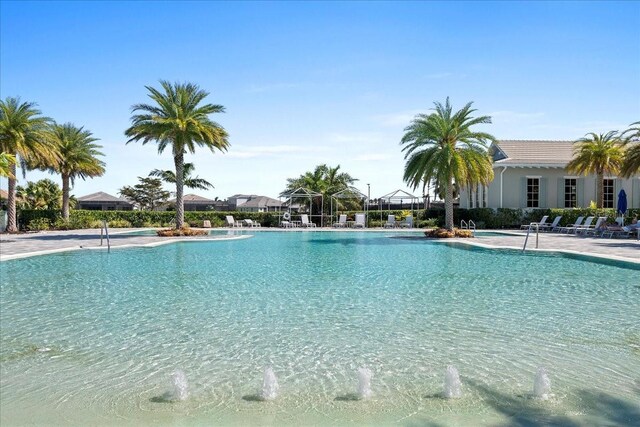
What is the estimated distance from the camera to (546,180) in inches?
1289

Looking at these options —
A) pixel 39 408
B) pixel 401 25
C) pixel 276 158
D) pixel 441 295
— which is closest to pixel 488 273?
pixel 441 295

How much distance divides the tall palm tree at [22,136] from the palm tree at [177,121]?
5598 millimetres

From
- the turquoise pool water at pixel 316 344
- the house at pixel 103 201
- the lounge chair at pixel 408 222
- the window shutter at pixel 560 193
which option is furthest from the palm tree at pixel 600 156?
the house at pixel 103 201

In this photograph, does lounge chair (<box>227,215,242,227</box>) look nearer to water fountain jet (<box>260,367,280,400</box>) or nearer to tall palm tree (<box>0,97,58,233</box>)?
tall palm tree (<box>0,97,58,233</box>)

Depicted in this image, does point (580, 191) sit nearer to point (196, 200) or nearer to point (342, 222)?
point (342, 222)

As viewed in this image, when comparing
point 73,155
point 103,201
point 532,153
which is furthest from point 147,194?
point 532,153

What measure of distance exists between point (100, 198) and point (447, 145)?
47.7 m

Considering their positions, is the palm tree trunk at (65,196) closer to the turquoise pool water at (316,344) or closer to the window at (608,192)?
the turquoise pool water at (316,344)

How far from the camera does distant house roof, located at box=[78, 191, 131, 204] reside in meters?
58.6

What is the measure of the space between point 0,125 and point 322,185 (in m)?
21.8

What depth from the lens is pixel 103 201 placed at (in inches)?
2338

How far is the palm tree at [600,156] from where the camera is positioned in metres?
29.3

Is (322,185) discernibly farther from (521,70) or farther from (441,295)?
(441,295)

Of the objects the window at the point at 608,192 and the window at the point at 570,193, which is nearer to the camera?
the window at the point at 608,192
